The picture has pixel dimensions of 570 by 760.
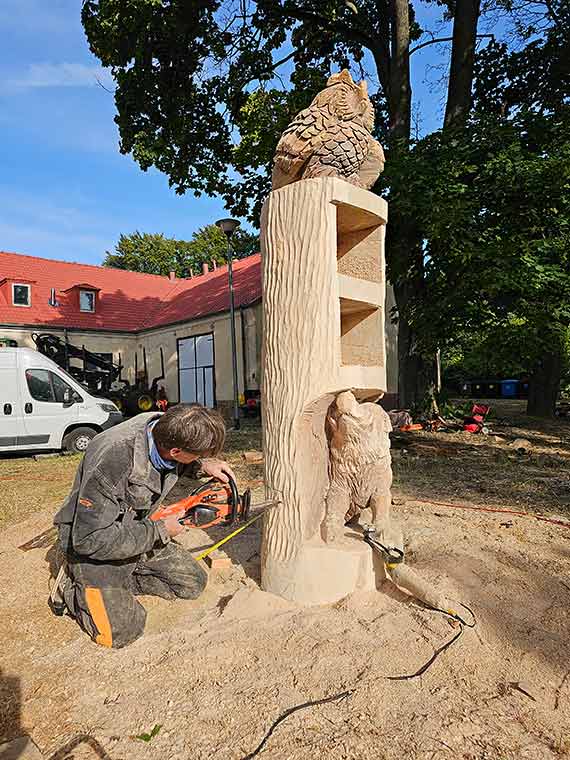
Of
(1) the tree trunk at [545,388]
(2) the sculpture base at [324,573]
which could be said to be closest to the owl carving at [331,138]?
(2) the sculpture base at [324,573]

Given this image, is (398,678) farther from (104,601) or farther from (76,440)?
(76,440)

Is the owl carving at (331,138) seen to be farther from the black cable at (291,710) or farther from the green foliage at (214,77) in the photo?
the green foliage at (214,77)

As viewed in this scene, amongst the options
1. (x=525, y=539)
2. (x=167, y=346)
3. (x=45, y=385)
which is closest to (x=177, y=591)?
(x=525, y=539)

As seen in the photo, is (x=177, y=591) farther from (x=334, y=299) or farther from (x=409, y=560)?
(x=334, y=299)

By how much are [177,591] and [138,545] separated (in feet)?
2.12

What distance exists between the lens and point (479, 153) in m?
7.31

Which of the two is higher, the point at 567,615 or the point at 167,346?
the point at 167,346

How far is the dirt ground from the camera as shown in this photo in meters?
1.66

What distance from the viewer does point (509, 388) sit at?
19.4 meters

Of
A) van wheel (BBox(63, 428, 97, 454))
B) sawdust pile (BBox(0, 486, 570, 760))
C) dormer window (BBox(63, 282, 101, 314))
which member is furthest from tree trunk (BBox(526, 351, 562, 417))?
dormer window (BBox(63, 282, 101, 314))

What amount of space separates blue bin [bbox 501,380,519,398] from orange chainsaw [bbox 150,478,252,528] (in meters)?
→ 18.9

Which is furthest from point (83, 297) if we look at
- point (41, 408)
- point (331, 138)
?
point (331, 138)

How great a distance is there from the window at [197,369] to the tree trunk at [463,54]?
864 cm

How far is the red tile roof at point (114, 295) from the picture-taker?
52.4ft
